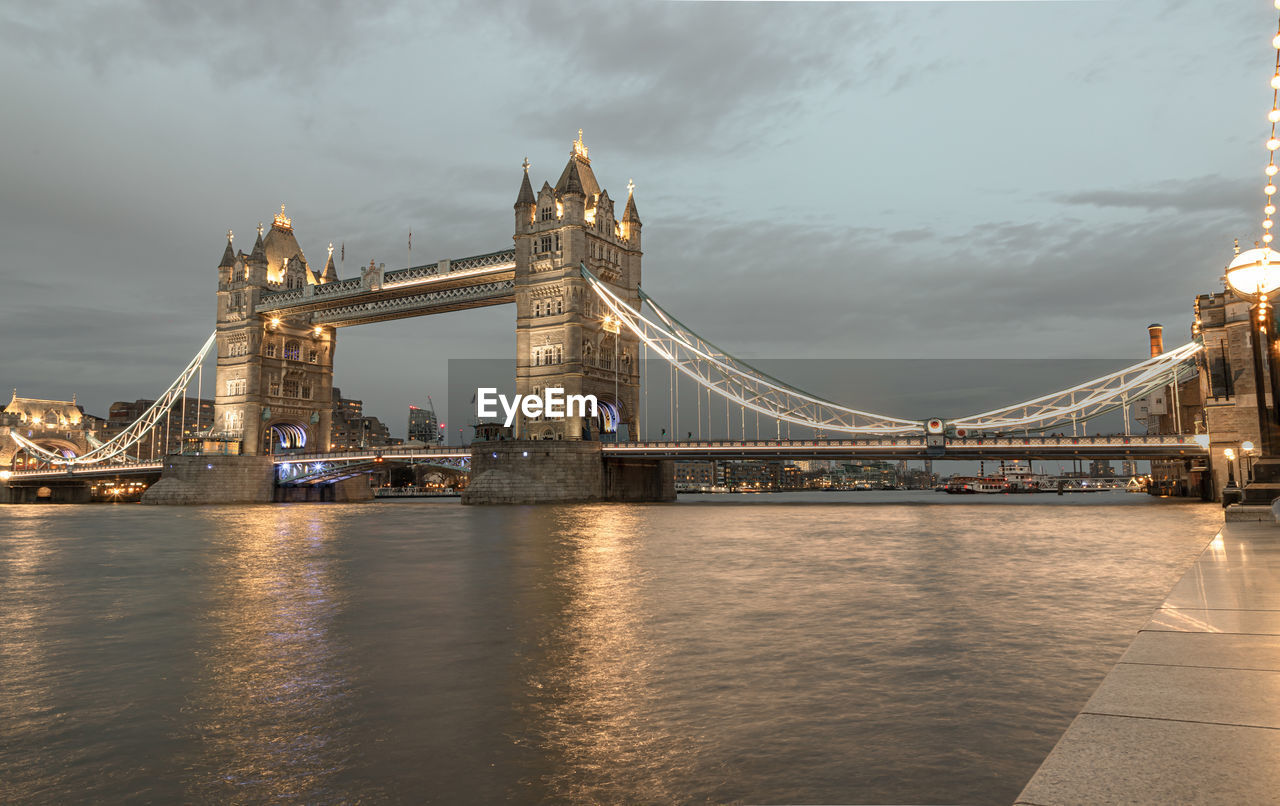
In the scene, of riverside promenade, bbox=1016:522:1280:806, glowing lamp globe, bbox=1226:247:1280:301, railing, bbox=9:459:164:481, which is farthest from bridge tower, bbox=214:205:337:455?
riverside promenade, bbox=1016:522:1280:806

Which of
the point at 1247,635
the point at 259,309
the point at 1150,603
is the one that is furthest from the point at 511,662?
the point at 259,309

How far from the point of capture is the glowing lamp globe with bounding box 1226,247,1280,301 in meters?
13.7

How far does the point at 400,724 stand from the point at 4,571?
17831mm

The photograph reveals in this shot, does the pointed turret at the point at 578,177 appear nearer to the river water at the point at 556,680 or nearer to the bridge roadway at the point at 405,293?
the bridge roadway at the point at 405,293

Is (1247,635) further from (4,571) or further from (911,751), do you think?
(4,571)

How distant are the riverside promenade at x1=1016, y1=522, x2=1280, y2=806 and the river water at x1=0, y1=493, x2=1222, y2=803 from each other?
1000mm

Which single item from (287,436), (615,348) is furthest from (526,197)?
(287,436)

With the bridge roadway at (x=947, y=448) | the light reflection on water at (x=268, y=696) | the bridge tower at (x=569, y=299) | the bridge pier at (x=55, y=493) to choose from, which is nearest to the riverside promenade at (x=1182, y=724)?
the light reflection on water at (x=268, y=696)

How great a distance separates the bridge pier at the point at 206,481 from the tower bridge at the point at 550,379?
168 millimetres

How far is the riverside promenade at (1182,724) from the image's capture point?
2857 millimetres

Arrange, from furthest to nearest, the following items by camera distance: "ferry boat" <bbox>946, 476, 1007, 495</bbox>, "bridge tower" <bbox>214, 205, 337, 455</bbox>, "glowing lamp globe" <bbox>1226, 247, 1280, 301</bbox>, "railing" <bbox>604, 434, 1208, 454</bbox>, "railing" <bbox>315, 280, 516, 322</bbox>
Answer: "ferry boat" <bbox>946, 476, 1007, 495</bbox>, "bridge tower" <bbox>214, 205, 337, 455</bbox>, "railing" <bbox>315, 280, 516, 322</bbox>, "railing" <bbox>604, 434, 1208, 454</bbox>, "glowing lamp globe" <bbox>1226, 247, 1280, 301</bbox>

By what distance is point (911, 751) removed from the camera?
5371 millimetres

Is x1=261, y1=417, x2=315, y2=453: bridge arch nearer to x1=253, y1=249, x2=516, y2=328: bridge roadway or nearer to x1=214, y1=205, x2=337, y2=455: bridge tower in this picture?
x1=214, y1=205, x2=337, y2=455: bridge tower

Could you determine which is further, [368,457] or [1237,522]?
[368,457]
